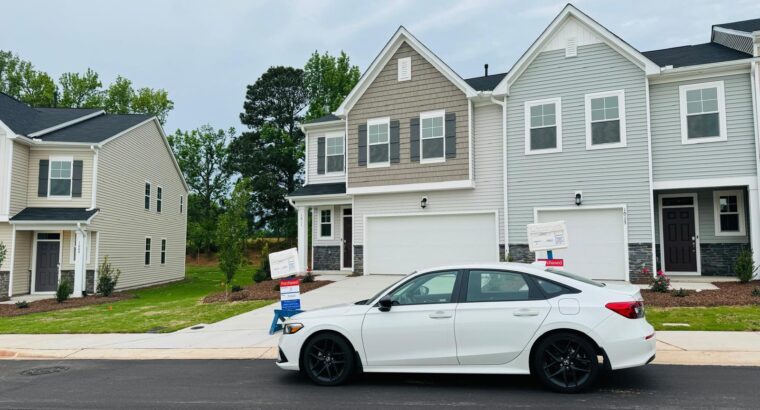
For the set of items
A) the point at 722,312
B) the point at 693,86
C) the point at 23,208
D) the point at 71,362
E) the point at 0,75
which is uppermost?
the point at 0,75

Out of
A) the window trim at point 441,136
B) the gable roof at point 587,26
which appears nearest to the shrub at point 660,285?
the gable roof at point 587,26

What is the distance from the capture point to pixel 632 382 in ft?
20.0

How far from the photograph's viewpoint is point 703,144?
14.9 meters

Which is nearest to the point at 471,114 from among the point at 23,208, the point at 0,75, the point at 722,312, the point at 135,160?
the point at 722,312

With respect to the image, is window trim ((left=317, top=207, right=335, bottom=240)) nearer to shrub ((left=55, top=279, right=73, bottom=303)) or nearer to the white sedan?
shrub ((left=55, top=279, right=73, bottom=303))

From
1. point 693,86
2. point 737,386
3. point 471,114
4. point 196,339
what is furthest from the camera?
point 471,114

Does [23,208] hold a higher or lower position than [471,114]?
lower

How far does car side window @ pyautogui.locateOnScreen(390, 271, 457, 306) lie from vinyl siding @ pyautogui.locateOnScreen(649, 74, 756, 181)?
38.5 ft

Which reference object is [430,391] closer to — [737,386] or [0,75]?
[737,386]

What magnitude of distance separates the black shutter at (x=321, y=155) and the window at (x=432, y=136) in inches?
205

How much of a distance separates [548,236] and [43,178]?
2029 cm

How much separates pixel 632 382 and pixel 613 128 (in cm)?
1120

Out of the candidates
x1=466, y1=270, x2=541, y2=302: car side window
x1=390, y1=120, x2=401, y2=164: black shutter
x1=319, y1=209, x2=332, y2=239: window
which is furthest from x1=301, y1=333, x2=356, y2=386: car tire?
x1=319, y1=209, x2=332, y2=239: window

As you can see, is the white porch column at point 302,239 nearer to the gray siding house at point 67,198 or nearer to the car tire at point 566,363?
the gray siding house at point 67,198
